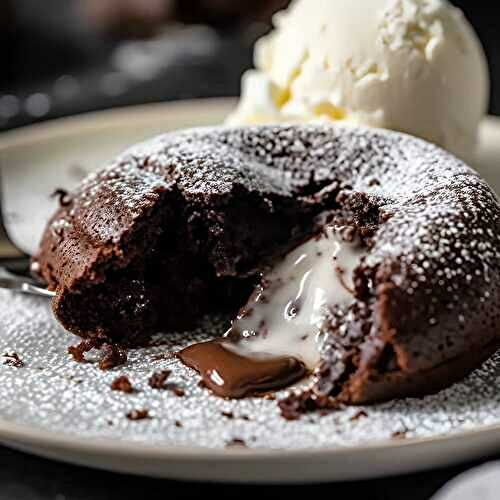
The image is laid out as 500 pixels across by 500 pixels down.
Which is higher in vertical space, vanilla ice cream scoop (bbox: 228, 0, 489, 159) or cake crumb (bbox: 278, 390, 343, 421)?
vanilla ice cream scoop (bbox: 228, 0, 489, 159)

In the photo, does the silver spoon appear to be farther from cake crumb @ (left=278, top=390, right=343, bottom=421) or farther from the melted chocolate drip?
cake crumb @ (left=278, top=390, right=343, bottom=421)

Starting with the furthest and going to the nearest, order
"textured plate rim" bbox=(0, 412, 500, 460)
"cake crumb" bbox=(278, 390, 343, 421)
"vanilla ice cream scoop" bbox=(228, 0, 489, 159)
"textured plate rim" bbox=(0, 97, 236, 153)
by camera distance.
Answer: "textured plate rim" bbox=(0, 97, 236, 153) < "vanilla ice cream scoop" bbox=(228, 0, 489, 159) < "cake crumb" bbox=(278, 390, 343, 421) < "textured plate rim" bbox=(0, 412, 500, 460)

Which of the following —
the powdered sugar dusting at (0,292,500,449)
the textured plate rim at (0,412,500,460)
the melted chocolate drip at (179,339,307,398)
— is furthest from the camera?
the melted chocolate drip at (179,339,307,398)

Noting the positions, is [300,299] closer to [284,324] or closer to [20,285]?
[284,324]

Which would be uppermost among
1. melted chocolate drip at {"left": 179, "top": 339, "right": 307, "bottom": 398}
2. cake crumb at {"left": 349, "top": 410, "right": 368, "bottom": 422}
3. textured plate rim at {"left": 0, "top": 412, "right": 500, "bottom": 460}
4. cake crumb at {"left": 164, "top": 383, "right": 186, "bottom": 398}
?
textured plate rim at {"left": 0, "top": 412, "right": 500, "bottom": 460}

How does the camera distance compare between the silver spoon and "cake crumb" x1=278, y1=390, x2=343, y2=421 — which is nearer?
"cake crumb" x1=278, y1=390, x2=343, y2=421

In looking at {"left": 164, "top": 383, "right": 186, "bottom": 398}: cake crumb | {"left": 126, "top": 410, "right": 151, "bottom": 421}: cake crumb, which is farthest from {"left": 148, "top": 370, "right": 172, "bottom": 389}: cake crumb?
{"left": 126, "top": 410, "right": 151, "bottom": 421}: cake crumb

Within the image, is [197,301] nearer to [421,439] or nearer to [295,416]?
[295,416]
